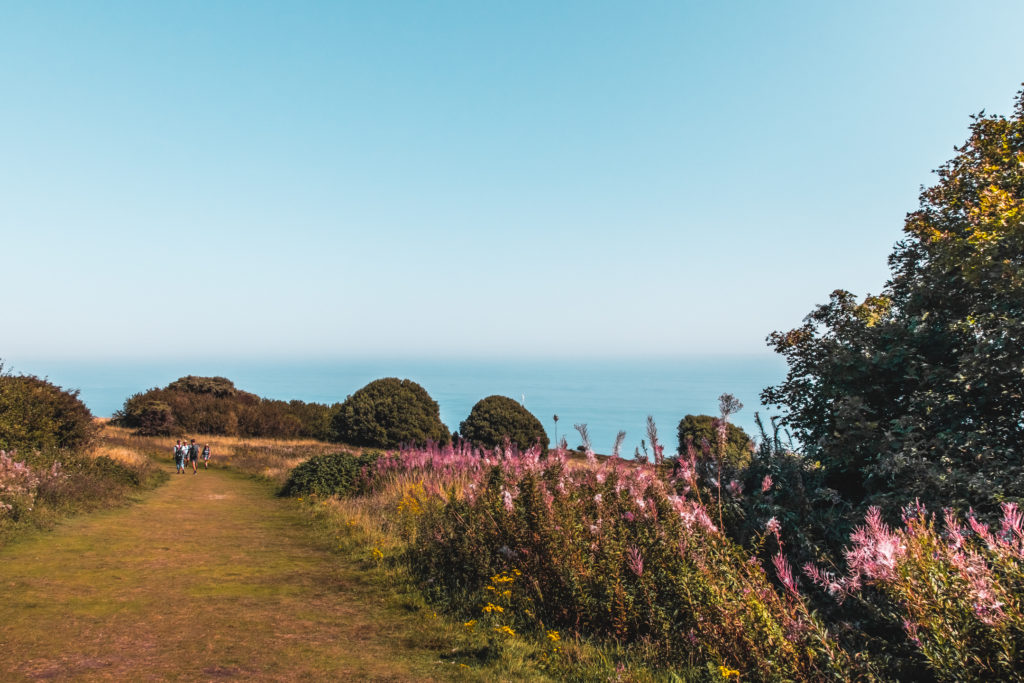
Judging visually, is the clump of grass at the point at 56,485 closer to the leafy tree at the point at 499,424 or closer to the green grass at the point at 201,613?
the green grass at the point at 201,613

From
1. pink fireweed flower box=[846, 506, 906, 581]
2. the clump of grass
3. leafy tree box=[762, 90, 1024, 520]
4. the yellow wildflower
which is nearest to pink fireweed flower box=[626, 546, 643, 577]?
the yellow wildflower

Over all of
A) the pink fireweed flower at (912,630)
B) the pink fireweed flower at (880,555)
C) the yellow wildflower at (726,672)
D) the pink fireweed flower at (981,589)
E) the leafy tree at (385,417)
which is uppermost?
the leafy tree at (385,417)

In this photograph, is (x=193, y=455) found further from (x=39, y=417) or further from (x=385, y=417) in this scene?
(x=385, y=417)

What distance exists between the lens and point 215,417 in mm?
38312

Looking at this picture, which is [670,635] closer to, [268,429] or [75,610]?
[75,610]

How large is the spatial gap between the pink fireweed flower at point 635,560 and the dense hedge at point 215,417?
35.9 meters

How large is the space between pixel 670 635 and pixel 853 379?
4.82 m

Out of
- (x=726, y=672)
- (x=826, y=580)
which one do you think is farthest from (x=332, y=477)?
(x=826, y=580)

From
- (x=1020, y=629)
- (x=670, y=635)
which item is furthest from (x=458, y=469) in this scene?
(x=1020, y=629)

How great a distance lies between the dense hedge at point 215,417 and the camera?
3591 centimetres

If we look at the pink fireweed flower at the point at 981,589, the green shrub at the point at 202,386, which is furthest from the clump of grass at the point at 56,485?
the green shrub at the point at 202,386

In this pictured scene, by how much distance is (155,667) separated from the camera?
4418 mm

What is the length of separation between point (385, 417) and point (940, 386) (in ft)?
100

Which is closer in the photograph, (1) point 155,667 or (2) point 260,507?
(1) point 155,667
